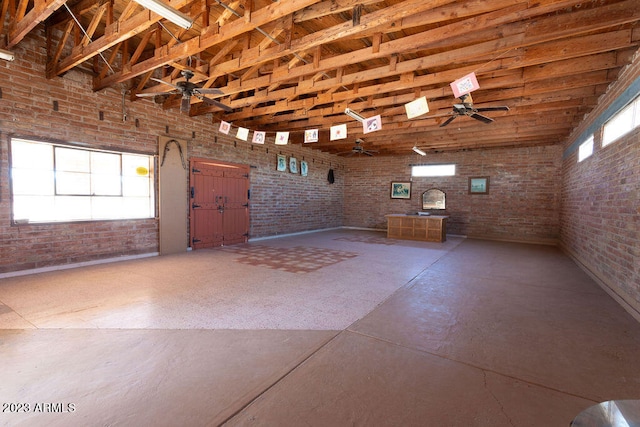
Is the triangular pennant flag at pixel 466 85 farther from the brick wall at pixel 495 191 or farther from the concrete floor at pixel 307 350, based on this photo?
the brick wall at pixel 495 191

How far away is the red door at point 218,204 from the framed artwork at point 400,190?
6.15 metres

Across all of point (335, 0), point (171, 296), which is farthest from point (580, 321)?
point (171, 296)

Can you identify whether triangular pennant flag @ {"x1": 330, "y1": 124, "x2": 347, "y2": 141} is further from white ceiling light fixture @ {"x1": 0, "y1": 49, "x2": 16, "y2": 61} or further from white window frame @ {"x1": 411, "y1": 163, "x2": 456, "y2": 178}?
white window frame @ {"x1": 411, "y1": 163, "x2": 456, "y2": 178}

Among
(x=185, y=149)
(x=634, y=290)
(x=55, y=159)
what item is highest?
(x=185, y=149)

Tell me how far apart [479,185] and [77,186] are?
1106cm

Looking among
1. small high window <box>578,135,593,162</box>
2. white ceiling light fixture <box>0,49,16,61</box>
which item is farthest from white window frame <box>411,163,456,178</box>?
white ceiling light fixture <box>0,49,16,61</box>

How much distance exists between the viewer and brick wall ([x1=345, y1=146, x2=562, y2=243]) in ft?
30.4

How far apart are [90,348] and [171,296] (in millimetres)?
1325

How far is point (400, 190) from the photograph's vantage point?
38.5 feet

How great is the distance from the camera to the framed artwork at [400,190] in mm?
11555

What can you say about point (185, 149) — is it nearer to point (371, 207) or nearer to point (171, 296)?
point (171, 296)

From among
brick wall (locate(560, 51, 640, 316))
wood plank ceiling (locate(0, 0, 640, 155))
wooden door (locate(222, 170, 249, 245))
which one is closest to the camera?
wood plank ceiling (locate(0, 0, 640, 155))

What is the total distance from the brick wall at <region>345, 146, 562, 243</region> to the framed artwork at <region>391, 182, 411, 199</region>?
171mm

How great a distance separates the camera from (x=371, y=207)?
1248 centimetres
